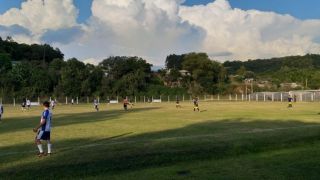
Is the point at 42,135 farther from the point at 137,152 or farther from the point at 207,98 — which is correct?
the point at 207,98

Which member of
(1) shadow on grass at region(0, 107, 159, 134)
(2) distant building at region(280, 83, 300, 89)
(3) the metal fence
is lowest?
(1) shadow on grass at region(0, 107, 159, 134)

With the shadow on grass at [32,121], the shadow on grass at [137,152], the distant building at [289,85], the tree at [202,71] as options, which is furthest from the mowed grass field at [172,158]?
the distant building at [289,85]

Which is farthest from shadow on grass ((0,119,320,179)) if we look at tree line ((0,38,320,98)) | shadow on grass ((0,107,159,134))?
tree line ((0,38,320,98))

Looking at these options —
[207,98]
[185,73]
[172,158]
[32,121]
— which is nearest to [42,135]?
[172,158]

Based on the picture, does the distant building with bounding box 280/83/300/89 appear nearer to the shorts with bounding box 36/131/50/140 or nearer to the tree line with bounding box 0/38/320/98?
the tree line with bounding box 0/38/320/98

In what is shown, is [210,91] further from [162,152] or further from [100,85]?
[162,152]

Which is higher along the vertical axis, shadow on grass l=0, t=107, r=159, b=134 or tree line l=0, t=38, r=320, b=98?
tree line l=0, t=38, r=320, b=98

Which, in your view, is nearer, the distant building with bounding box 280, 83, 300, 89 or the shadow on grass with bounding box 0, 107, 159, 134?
the shadow on grass with bounding box 0, 107, 159, 134

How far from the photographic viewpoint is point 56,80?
13200 centimetres

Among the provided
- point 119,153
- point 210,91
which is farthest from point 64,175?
point 210,91

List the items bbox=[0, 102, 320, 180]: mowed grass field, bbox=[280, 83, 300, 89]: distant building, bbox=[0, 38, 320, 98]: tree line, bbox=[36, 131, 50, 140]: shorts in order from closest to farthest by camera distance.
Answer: bbox=[0, 102, 320, 180]: mowed grass field < bbox=[36, 131, 50, 140]: shorts < bbox=[0, 38, 320, 98]: tree line < bbox=[280, 83, 300, 89]: distant building

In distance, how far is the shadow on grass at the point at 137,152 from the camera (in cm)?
1598

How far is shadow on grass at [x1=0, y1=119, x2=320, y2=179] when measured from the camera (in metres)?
16.0

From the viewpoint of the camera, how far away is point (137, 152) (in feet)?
62.8
